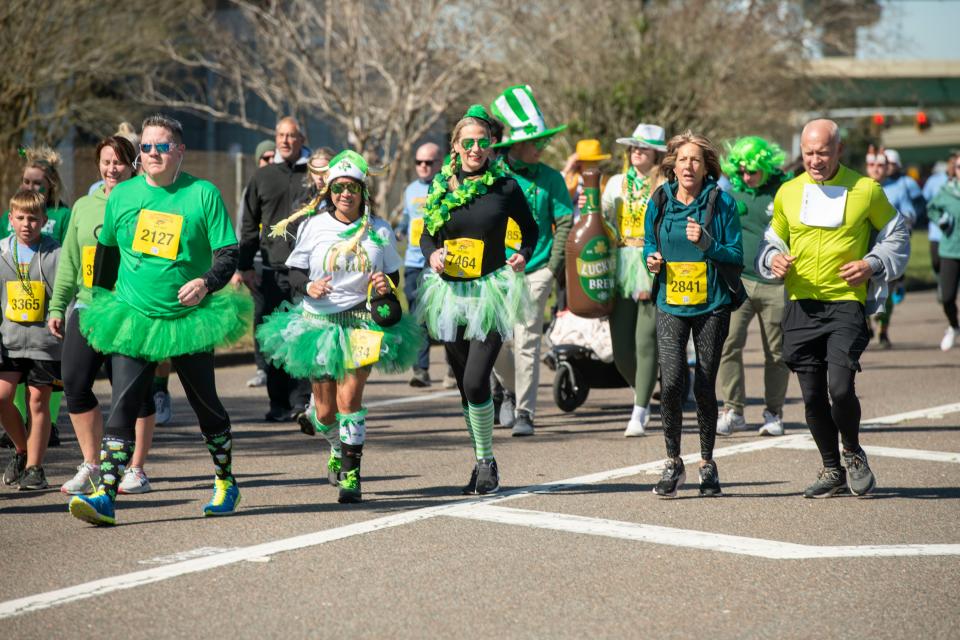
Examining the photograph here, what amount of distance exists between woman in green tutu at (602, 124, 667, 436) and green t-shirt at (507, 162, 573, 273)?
45cm

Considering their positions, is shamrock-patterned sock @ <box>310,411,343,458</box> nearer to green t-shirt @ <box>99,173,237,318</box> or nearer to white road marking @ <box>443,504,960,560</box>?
white road marking @ <box>443,504,960,560</box>

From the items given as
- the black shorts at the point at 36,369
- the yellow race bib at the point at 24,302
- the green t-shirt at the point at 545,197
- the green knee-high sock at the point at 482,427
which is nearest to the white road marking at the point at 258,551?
the green knee-high sock at the point at 482,427

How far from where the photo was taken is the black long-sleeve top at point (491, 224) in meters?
7.86

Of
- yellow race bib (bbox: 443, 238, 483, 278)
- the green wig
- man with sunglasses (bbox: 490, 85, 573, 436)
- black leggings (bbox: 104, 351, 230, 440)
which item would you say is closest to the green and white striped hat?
man with sunglasses (bbox: 490, 85, 573, 436)

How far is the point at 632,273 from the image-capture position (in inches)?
400

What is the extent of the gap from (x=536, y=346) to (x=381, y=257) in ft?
9.83

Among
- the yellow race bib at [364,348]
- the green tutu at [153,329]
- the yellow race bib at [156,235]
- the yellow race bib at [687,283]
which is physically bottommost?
the yellow race bib at [364,348]

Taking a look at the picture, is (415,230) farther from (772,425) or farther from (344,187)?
(344,187)

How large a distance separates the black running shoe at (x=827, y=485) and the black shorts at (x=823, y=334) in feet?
2.04

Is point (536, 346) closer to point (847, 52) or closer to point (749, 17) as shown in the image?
point (749, 17)

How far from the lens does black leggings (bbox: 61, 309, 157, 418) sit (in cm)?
736

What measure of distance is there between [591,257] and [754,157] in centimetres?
141

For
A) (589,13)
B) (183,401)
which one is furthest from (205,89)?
(183,401)

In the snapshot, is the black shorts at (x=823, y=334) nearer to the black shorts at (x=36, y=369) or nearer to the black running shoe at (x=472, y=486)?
the black running shoe at (x=472, y=486)
